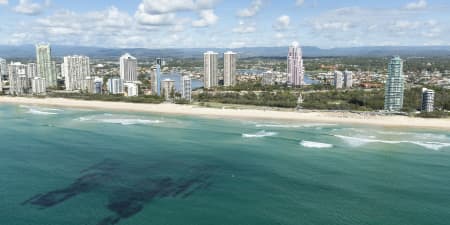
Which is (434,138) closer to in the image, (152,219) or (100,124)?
(152,219)

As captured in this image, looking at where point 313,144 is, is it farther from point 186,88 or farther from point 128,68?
point 128,68

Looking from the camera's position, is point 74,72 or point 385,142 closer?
point 385,142

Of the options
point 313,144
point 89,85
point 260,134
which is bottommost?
point 313,144

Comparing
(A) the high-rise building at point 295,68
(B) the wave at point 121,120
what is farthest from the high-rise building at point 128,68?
(B) the wave at point 121,120

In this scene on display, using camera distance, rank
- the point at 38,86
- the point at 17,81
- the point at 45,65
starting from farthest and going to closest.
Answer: the point at 45,65
the point at 17,81
the point at 38,86

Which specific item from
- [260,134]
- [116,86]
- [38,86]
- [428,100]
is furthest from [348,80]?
[38,86]

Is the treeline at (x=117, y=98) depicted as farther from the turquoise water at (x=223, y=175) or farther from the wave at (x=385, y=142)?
the wave at (x=385, y=142)
